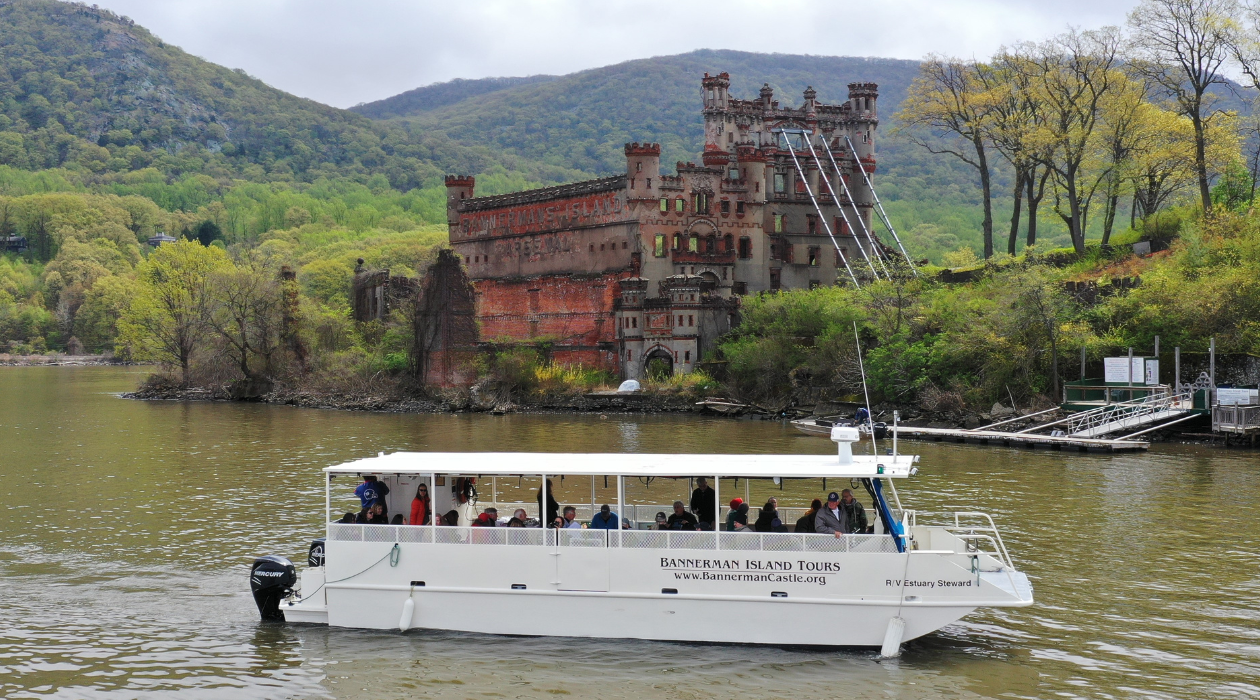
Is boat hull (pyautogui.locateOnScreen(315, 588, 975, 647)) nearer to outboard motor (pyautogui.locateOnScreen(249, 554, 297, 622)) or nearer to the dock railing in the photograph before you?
outboard motor (pyautogui.locateOnScreen(249, 554, 297, 622))

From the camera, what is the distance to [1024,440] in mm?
49906

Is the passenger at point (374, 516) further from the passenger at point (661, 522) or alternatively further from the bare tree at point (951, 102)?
the bare tree at point (951, 102)

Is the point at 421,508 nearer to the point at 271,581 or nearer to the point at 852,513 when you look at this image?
the point at 271,581

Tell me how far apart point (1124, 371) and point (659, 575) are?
130 feet

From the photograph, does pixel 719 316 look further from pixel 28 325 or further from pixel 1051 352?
pixel 28 325

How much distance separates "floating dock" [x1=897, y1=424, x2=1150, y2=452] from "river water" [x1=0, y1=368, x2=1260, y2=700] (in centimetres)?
121

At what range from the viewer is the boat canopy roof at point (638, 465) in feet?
66.3

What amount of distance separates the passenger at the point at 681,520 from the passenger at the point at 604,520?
98cm

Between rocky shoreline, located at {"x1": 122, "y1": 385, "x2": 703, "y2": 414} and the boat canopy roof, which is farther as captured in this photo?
rocky shoreline, located at {"x1": 122, "y1": 385, "x2": 703, "y2": 414}

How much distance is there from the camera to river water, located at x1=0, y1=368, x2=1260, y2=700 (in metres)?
19.3

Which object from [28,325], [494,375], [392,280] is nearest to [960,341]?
[494,375]

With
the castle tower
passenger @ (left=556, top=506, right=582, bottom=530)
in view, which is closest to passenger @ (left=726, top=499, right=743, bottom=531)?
passenger @ (left=556, top=506, right=582, bottom=530)

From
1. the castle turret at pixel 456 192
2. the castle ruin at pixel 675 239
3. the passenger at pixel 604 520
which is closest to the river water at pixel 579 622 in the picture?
the passenger at pixel 604 520

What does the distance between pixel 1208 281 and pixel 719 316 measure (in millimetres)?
33631
